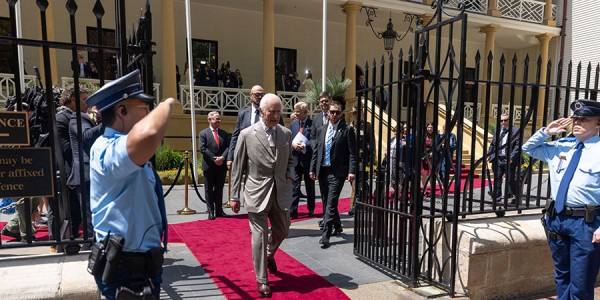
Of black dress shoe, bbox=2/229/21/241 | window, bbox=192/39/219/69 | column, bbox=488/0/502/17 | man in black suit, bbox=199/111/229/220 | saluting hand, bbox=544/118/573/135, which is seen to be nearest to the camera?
saluting hand, bbox=544/118/573/135

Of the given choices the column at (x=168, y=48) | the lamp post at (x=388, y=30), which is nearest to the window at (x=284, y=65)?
the lamp post at (x=388, y=30)

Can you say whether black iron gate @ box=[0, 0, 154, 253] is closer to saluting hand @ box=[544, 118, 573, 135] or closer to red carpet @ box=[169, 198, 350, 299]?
red carpet @ box=[169, 198, 350, 299]

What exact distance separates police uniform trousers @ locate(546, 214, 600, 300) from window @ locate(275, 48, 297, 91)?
15.6 m

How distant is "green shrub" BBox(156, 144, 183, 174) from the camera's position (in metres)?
11.4

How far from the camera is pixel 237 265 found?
15.1ft

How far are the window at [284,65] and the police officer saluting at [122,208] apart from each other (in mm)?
16333

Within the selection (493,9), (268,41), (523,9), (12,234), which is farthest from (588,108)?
(523,9)

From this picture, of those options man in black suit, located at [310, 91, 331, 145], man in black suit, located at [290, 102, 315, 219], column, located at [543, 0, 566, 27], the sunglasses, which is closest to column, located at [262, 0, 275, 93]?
man in black suit, located at [290, 102, 315, 219]

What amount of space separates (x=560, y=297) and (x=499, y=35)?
815 inches

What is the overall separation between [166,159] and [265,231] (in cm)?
853

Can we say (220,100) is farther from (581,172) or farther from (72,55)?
(581,172)

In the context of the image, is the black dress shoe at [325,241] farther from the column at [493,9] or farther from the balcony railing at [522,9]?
the column at [493,9]

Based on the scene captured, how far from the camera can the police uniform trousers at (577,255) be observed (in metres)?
3.15

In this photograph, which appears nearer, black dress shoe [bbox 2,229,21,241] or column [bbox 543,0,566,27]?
black dress shoe [bbox 2,229,21,241]
